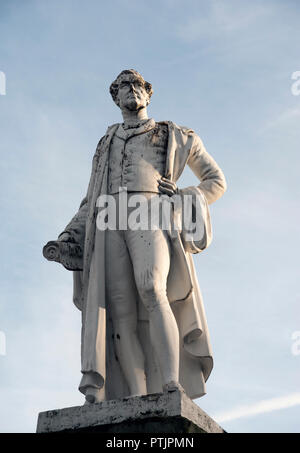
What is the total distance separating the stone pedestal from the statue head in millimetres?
3847

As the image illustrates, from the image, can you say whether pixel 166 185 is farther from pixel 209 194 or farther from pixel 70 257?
pixel 70 257

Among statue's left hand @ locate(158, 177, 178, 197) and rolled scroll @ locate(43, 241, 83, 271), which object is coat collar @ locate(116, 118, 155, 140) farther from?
rolled scroll @ locate(43, 241, 83, 271)

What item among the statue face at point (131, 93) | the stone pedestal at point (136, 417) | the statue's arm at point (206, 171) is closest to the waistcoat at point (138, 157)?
the statue face at point (131, 93)

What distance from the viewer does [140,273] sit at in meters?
8.40

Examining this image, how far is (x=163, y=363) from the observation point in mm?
7961

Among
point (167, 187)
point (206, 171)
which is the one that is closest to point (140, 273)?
point (167, 187)

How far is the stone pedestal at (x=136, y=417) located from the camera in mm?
7246

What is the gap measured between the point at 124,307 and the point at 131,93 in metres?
2.75

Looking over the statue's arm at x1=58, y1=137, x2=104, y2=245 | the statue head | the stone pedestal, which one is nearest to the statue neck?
the statue head

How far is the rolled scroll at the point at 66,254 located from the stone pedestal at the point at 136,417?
185cm

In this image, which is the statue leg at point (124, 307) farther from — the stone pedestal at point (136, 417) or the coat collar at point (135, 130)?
the coat collar at point (135, 130)

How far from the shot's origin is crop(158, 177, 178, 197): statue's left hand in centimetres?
902

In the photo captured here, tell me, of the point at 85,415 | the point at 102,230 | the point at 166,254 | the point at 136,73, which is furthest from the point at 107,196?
the point at 85,415

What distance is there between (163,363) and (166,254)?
4.17 feet
